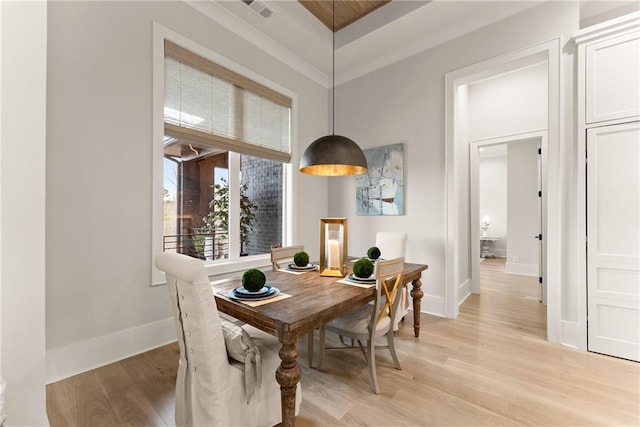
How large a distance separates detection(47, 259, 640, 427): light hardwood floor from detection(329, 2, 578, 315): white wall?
109 cm

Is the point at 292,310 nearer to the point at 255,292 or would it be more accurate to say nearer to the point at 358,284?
the point at 255,292

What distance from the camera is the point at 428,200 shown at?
3.46 metres

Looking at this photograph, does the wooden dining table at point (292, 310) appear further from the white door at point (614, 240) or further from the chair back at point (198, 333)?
the white door at point (614, 240)

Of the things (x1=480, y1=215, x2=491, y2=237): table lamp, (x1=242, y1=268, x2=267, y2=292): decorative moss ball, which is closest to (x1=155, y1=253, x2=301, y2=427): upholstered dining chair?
(x1=242, y1=268, x2=267, y2=292): decorative moss ball

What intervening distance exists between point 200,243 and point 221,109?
1.46 meters

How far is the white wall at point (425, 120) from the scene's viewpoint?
9.53 feet

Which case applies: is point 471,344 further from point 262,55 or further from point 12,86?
point 262,55

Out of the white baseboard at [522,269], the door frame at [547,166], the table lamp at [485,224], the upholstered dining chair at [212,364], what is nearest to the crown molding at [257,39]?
the door frame at [547,166]

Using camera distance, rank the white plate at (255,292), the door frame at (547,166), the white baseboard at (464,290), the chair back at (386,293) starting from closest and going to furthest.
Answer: the white plate at (255,292)
the chair back at (386,293)
the door frame at (547,166)
the white baseboard at (464,290)

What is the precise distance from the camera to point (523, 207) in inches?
226

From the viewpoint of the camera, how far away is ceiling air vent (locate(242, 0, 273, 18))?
2.86m

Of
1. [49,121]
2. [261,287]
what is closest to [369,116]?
[261,287]

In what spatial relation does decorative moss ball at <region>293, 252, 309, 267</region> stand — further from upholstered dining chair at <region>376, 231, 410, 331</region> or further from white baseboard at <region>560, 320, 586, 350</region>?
white baseboard at <region>560, 320, 586, 350</region>

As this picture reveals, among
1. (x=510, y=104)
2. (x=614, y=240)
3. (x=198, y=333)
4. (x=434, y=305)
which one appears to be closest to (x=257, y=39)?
(x=198, y=333)
